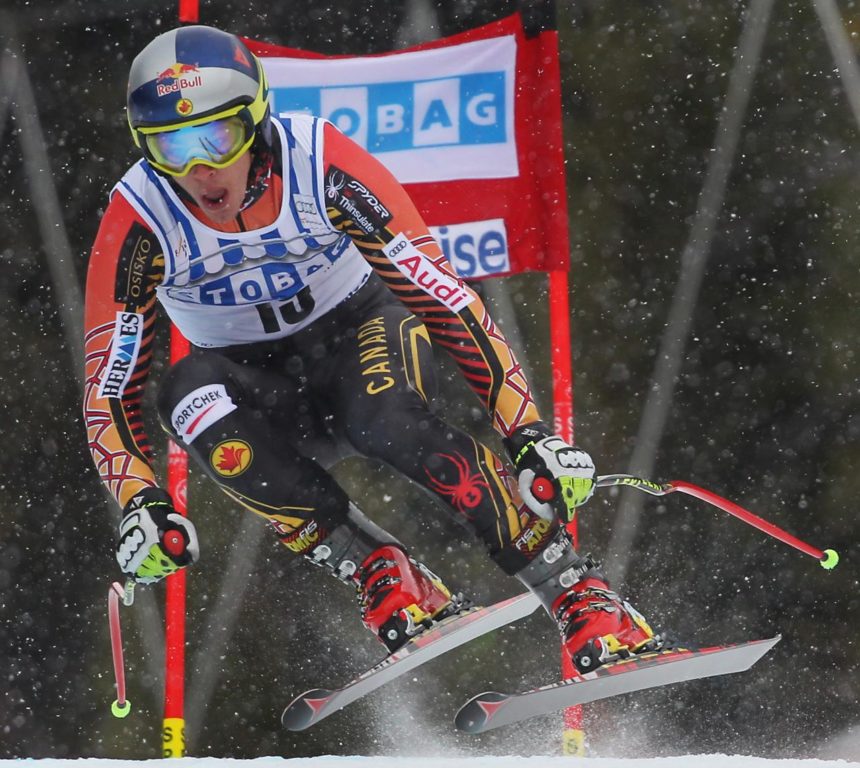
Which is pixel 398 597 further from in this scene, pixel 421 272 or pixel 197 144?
pixel 197 144

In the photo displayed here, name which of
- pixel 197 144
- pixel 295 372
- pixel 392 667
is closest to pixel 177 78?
pixel 197 144

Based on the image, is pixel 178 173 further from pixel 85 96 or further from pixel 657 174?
pixel 657 174

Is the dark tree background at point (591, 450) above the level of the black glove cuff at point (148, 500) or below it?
below

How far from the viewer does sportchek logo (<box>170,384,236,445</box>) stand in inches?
106

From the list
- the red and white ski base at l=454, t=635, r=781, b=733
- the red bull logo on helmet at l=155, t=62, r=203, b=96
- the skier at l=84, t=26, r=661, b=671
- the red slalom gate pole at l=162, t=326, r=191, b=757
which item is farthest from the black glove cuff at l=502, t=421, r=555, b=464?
the red slalom gate pole at l=162, t=326, r=191, b=757

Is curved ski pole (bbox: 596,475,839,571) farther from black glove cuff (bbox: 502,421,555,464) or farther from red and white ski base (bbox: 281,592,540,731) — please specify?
red and white ski base (bbox: 281,592,540,731)

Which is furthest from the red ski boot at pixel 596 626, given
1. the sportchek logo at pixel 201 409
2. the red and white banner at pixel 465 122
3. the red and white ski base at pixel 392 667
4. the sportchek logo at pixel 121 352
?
the red and white banner at pixel 465 122

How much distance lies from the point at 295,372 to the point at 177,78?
74cm

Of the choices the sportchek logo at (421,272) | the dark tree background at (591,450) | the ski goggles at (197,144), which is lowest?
the dark tree background at (591,450)

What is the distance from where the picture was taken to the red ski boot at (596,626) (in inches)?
103

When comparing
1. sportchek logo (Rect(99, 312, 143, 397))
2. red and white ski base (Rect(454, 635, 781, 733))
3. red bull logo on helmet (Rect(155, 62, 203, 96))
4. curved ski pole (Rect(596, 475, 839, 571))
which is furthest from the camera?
curved ski pole (Rect(596, 475, 839, 571))

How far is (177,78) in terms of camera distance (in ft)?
8.54

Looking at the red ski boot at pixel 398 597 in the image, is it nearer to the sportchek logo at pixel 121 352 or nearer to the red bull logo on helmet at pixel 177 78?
the sportchek logo at pixel 121 352

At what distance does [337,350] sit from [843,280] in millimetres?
3433
